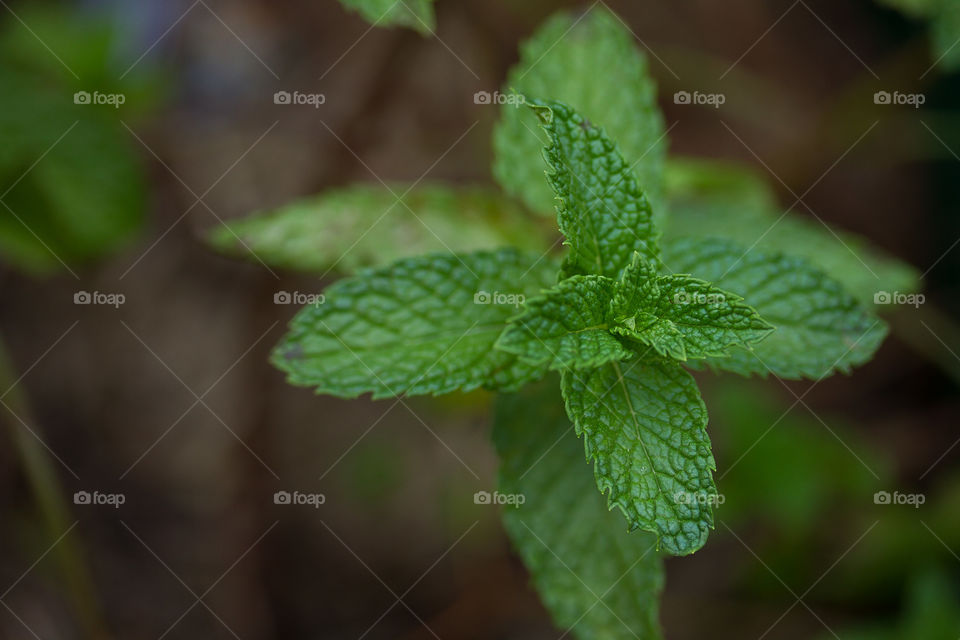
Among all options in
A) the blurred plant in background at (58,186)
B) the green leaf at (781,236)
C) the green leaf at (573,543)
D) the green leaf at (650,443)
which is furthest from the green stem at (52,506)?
the green leaf at (781,236)

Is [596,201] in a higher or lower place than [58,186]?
lower

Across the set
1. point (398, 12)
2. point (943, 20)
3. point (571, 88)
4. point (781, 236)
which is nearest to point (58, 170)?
point (398, 12)

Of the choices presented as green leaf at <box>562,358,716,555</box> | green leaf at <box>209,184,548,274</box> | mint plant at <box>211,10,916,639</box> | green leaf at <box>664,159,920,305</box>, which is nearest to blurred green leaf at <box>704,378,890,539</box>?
green leaf at <box>664,159,920,305</box>

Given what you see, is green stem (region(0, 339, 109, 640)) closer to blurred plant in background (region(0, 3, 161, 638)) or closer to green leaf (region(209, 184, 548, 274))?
blurred plant in background (region(0, 3, 161, 638))

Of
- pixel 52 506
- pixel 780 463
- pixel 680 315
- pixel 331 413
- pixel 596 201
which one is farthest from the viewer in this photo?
pixel 331 413

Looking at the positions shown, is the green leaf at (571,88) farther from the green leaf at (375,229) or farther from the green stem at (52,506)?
the green stem at (52,506)

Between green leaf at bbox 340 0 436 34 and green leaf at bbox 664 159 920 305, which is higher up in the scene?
green leaf at bbox 340 0 436 34

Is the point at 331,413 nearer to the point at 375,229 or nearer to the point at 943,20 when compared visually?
the point at 375,229
